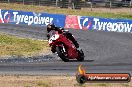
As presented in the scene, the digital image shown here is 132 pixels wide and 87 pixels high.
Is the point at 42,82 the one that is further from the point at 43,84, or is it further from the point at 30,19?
the point at 30,19

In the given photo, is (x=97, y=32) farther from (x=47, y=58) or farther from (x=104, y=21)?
(x=47, y=58)

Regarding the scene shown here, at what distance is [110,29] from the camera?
134ft

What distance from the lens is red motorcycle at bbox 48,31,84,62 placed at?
23.1 meters

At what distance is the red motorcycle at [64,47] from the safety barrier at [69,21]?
1657 cm

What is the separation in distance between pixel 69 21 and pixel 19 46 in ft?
41.8

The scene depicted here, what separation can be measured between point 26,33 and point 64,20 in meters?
5.36

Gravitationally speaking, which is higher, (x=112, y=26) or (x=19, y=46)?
(x=19, y=46)

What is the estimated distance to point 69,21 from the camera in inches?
1665

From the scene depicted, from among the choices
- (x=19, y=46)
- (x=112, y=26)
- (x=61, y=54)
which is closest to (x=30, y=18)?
(x=112, y=26)

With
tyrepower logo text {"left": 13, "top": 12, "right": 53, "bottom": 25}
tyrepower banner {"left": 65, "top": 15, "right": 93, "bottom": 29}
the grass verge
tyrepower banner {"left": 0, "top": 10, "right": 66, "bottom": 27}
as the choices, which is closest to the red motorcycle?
the grass verge

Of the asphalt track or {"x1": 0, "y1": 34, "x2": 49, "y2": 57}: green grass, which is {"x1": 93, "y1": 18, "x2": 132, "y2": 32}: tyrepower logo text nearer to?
the asphalt track

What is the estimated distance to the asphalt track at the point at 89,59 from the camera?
69.9 ft

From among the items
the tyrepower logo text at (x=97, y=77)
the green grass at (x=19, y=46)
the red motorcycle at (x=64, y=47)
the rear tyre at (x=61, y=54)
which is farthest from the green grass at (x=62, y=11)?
the tyrepower logo text at (x=97, y=77)

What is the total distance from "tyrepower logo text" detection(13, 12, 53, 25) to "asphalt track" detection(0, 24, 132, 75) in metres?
4.10
